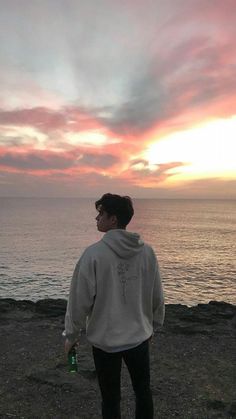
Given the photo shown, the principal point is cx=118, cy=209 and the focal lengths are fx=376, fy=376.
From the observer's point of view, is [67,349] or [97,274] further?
[67,349]

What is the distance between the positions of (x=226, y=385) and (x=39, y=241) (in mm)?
65376

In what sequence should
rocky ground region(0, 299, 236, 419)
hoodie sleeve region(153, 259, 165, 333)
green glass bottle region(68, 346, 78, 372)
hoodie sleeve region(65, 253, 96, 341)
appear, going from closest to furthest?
hoodie sleeve region(65, 253, 96, 341), green glass bottle region(68, 346, 78, 372), hoodie sleeve region(153, 259, 165, 333), rocky ground region(0, 299, 236, 419)

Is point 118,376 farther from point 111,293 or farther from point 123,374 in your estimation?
point 123,374

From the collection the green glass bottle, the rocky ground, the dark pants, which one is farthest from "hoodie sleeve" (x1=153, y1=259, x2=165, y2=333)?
the rocky ground

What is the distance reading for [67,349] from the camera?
385cm

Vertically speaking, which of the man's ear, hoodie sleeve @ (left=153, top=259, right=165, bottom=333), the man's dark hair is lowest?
hoodie sleeve @ (left=153, top=259, right=165, bottom=333)

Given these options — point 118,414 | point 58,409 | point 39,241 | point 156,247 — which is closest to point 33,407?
point 58,409

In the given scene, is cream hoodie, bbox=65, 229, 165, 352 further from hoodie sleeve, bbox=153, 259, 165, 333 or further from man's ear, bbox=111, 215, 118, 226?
hoodie sleeve, bbox=153, 259, 165, 333

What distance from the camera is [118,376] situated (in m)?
3.79

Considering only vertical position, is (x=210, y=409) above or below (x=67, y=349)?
below

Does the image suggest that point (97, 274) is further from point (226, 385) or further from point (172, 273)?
point (172, 273)

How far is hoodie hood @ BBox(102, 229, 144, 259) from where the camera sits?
3.62 m

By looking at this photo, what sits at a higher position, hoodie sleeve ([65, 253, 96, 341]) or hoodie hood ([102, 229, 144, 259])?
hoodie hood ([102, 229, 144, 259])

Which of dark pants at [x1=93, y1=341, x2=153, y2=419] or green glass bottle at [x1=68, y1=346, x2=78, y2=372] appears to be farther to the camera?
green glass bottle at [x1=68, y1=346, x2=78, y2=372]
